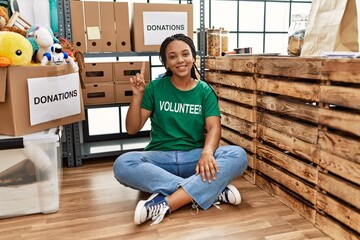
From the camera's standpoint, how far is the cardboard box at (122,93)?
2240 millimetres

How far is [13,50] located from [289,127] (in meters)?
1.19

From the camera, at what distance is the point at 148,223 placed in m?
1.48

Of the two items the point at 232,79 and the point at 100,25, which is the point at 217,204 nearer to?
the point at 232,79

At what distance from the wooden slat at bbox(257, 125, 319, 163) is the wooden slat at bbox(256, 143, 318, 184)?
31 millimetres

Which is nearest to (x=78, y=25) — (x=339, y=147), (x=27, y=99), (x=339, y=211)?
(x=27, y=99)

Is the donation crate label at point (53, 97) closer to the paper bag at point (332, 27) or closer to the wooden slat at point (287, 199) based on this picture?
the wooden slat at point (287, 199)

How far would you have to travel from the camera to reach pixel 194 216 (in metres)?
1.53

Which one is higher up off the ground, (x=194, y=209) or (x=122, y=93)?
(x=122, y=93)

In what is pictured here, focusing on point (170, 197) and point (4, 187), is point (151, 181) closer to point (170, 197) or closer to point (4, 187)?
point (170, 197)

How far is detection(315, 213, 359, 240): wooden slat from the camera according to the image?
1.26m

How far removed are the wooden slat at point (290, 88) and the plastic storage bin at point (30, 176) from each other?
38.7 inches

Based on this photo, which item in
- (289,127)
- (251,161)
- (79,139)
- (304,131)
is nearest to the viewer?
(304,131)

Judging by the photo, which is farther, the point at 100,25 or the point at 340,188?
the point at 100,25

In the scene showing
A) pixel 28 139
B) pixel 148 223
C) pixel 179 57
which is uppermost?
pixel 179 57
